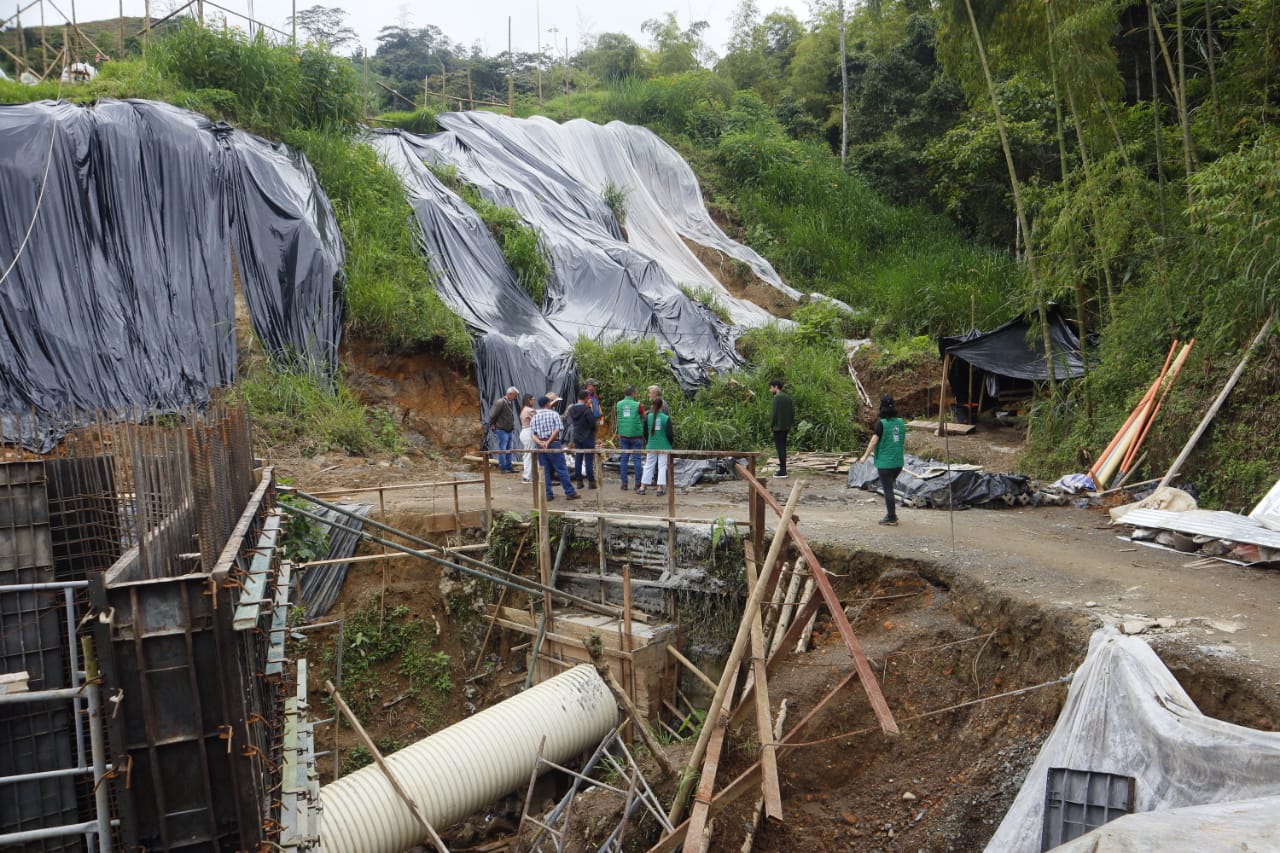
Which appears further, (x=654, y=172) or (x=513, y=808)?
(x=654, y=172)

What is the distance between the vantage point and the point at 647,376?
56.3 feet

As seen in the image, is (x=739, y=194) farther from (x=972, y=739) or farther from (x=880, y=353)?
(x=972, y=739)

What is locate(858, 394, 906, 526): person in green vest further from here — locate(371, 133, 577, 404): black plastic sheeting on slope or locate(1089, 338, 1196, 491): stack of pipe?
locate(371, 133, 577, 404): black plastic sheeting on slope

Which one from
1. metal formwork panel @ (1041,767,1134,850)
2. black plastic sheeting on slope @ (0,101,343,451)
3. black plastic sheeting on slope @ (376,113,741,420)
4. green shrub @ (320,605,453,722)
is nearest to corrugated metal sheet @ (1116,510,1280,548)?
metal formwork panel @ (1041,767,1134,850)

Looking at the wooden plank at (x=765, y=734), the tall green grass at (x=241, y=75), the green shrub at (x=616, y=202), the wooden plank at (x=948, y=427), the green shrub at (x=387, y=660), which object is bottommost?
the green shrub at (x=387, y=660)

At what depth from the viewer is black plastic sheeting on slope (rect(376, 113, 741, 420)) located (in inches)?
651

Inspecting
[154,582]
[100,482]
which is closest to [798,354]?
[100,482]

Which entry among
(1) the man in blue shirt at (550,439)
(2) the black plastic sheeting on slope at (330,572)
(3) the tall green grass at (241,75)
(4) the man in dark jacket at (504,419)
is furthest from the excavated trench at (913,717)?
(3) the tall green grass at (241,75)

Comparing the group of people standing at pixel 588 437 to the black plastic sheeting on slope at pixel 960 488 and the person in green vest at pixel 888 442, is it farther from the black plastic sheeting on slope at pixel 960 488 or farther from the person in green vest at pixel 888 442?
the black plastic sheeting on slope at pixel 960 488

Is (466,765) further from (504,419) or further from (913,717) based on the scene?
(504,419)

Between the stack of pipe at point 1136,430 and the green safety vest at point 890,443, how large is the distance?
10.7 ft

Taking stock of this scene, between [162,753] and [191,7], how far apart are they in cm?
2131

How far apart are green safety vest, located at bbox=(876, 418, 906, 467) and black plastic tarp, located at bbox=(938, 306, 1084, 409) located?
6224 millimetres

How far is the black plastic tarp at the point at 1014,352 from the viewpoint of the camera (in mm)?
15082
